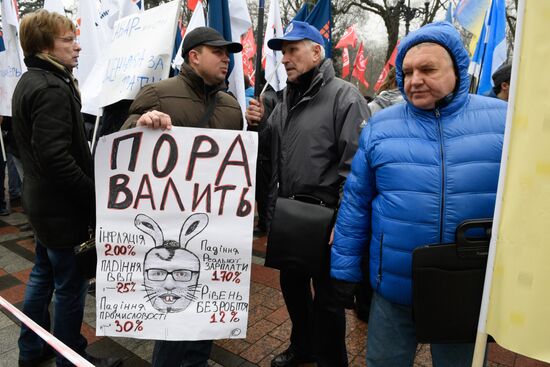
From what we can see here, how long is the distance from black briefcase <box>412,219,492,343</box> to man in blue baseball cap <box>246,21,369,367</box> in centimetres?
72

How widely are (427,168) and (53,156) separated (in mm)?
1776

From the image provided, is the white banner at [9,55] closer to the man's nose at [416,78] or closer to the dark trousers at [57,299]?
the dark trousers at [57,299]

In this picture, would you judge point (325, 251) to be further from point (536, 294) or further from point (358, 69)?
point (358, 69)

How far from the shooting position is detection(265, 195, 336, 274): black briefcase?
209 centimetres

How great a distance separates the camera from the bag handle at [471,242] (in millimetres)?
1401

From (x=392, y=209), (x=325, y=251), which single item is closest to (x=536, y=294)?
(x=392, y=209)

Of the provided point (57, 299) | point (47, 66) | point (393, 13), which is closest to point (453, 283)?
point (57, 299)

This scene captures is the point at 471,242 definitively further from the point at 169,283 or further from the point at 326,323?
the point at 169,283

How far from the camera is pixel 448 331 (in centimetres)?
145

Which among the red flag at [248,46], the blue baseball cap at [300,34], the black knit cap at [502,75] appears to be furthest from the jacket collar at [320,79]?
the red flag at [248,46]

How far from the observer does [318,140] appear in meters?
2.27

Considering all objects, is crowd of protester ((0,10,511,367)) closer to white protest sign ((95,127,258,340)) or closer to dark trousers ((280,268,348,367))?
dark trousers ((280,268,348,367))

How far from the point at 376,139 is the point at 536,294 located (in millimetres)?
849

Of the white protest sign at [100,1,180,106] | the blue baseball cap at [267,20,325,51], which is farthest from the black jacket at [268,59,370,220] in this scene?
the white protest sign at [100,1,180,106]
